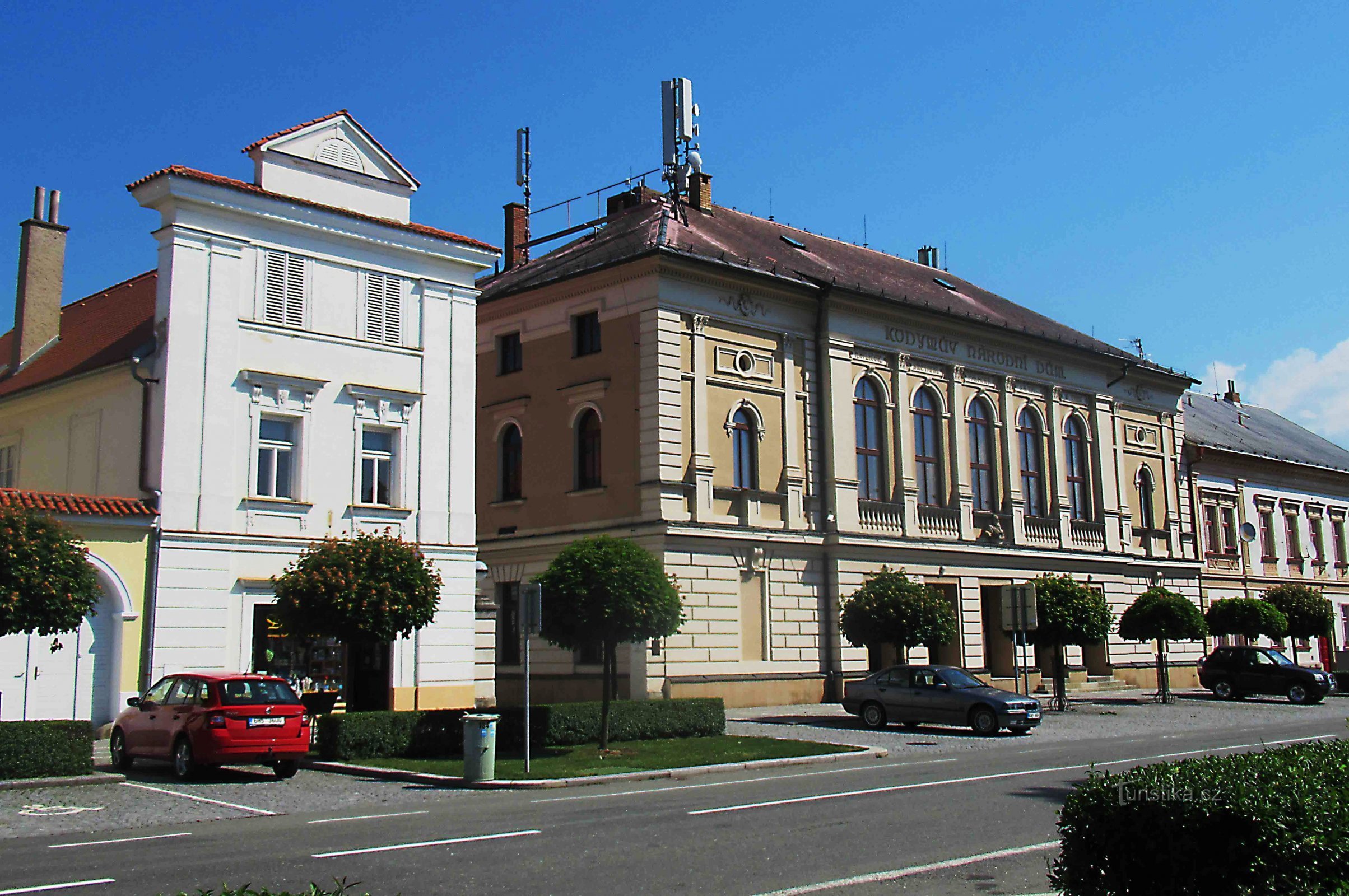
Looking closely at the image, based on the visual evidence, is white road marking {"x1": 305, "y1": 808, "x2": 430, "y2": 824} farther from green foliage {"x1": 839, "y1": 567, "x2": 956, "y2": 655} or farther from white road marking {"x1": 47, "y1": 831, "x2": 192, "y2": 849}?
green foliage {"x1": 839, "y1": 567, "x2": 956, "y2": 655}

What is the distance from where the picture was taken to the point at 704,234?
→ 3712 centimetres

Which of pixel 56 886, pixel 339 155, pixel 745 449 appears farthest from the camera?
pixel 745 449

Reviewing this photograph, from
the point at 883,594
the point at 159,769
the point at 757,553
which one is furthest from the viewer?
the point at 757,553

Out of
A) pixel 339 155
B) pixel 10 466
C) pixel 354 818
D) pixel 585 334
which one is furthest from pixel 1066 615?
pixel 10 466

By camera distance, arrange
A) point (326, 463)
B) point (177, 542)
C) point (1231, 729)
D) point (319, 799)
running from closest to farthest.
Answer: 1. point (319, 799)
2. point (177, 542)
3. point (326, 463)
4. point (1231, 729)

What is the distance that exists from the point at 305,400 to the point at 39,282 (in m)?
10.2

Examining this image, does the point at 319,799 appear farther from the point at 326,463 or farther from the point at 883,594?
the point at 883,594

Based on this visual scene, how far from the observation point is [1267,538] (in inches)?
2238

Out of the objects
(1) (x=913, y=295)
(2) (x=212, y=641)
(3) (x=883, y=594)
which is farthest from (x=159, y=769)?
(1) (x=913, y=295)

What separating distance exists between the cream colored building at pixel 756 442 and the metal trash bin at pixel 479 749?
1304 centimetres

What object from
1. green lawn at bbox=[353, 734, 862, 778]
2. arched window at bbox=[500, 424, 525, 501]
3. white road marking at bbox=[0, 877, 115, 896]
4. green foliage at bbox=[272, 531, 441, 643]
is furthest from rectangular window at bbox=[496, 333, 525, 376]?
white road marking at bbox=[0, 877, 115, 896]

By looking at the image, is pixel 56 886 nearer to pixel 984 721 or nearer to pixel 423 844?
pixel 423 844

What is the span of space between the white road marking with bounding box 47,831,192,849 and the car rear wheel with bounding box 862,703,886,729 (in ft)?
59.1

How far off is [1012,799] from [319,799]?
8.89 m
